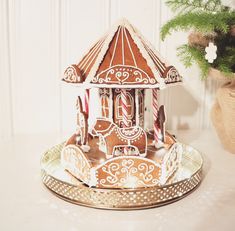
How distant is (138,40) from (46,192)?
1.17 feet

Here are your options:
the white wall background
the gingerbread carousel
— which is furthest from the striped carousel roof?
the white wall background

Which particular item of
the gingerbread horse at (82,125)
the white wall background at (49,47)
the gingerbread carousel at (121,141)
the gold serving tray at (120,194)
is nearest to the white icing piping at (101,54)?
the gingerbread carousel at (121,141)

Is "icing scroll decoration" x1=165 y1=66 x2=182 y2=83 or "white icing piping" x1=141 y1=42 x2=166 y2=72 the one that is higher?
"white icing piping" x1=141 y1=42 x2=166 y2=72

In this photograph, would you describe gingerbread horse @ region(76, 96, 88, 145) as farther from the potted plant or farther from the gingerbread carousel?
the potted plant

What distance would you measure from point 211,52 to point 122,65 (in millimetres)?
245

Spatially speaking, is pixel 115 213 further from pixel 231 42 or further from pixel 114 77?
pixel 231 42

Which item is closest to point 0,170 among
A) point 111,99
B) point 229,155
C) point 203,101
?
point 111,99

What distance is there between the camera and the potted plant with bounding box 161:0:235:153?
86 centimetres

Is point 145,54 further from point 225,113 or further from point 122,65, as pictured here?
point 225,113

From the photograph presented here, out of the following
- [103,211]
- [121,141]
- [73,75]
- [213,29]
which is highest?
[213,29]

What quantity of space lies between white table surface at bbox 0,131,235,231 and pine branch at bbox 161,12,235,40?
32 cm

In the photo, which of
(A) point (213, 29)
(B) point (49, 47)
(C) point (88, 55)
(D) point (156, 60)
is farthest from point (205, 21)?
(B) point (49, 47)

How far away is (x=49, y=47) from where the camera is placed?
1124mm

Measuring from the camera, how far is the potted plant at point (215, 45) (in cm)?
86
